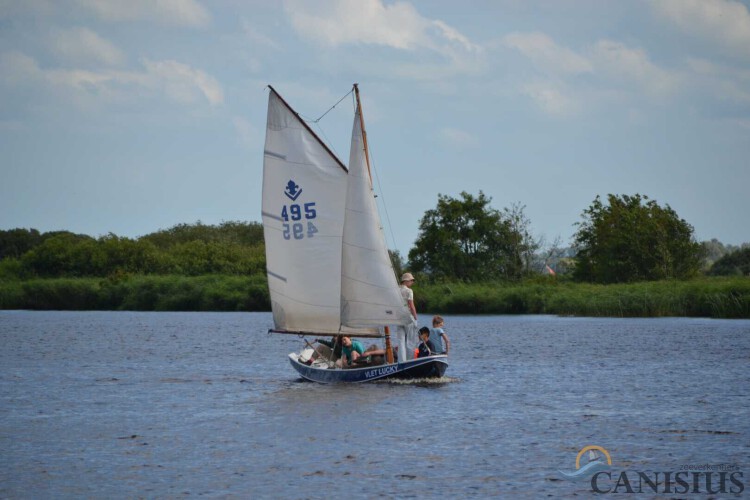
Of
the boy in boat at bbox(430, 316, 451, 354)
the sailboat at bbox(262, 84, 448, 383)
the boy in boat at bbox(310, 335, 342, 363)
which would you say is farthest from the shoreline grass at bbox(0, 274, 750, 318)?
the sailboat at bbox(262, 84, 448, 383)

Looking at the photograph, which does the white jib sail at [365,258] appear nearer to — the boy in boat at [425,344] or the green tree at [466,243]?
the boy in boat at [425,344]

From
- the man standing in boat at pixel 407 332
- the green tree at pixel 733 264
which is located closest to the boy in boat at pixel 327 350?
the man standing in boat at pixel 407 332

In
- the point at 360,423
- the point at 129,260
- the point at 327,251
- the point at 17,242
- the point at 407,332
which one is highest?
the point at 17,242

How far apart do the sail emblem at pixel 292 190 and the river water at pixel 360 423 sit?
624 cm

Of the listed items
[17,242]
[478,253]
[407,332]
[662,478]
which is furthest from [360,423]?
[17,242]

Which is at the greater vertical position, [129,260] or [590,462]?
[129,260]

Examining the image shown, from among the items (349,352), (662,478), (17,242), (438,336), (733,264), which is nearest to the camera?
(662,478)

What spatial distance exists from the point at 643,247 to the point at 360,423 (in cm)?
7524

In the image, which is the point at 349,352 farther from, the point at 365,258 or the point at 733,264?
the point at 733,264

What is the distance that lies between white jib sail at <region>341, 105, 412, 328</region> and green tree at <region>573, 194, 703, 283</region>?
68266 millimetres

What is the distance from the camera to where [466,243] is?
115438 mm

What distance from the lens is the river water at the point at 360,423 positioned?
68.1 ft

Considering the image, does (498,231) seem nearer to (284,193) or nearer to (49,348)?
(49,348)

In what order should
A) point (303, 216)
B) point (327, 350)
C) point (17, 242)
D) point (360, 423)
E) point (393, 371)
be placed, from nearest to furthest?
1. point (360, 423)
2. point (393, 371)
3. point (303, 216)
4. point (327, 350)
5. point (17, 242)
